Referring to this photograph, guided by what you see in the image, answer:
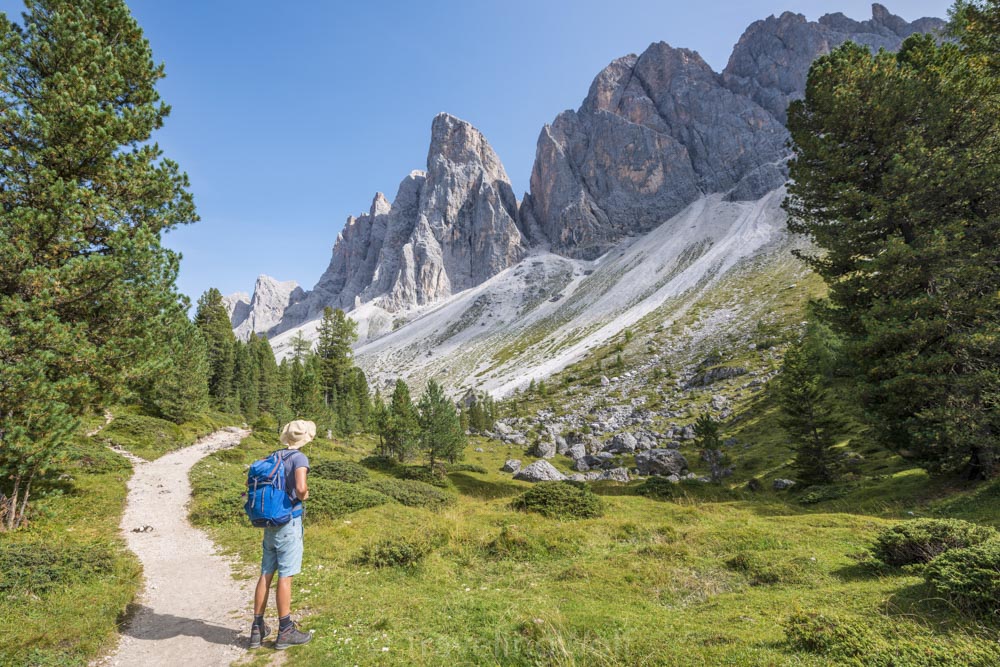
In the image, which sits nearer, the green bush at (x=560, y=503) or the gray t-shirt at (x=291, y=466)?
the gray t-shirt at (x=291, y=466)

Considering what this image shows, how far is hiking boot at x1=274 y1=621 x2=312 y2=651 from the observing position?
5844 millimetres

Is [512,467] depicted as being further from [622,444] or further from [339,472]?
[339,472]

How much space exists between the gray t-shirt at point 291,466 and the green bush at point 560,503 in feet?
38.2

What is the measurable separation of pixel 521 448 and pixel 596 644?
54.6 metres

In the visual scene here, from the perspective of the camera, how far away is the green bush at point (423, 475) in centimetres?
2834

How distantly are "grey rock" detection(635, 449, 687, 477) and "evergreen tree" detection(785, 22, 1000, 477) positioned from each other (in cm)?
2233

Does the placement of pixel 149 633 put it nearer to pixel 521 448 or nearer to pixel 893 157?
pixel 893 157

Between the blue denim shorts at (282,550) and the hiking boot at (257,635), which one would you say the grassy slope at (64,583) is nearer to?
the hiking boot at (257,635)

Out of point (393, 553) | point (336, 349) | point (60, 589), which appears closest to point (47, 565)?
point (60, 589)

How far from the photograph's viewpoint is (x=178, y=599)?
7.62 meters

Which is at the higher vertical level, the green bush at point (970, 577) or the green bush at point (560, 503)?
the green bush at point (970, 577)

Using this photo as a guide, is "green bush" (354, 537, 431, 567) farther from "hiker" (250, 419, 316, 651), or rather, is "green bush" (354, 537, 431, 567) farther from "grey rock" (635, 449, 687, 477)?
"grey rock" (635, 449, 687, 477)

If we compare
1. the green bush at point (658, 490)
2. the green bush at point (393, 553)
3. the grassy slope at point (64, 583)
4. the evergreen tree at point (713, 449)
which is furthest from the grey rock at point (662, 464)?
the grassy slope at point (64, 583)

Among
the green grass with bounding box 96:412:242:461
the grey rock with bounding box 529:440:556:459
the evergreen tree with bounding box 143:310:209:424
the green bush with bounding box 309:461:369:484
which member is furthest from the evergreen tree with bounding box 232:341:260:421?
the green bush with bounding box 309:461:369:484
